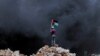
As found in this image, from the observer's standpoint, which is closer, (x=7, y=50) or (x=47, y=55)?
(x=47, y=55)

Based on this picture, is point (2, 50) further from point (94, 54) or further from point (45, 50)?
point (94, 54)

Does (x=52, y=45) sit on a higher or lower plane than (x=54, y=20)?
lower

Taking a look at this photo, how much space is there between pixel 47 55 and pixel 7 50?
688 centimetres

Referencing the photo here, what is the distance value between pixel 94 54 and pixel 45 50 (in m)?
10.2

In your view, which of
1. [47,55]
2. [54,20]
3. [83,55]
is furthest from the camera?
[83,55]

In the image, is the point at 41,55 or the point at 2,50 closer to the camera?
the point at 41,55

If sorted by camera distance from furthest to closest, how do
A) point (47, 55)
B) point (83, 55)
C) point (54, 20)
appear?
point (83, 55)
point (54, 20)
point (47, 55)

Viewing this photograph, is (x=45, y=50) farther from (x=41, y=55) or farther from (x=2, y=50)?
(x=2, y=50)

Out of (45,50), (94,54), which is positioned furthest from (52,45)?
(94,54)

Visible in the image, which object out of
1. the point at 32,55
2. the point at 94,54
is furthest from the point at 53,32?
the point at 94,54

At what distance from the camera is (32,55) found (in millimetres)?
48531

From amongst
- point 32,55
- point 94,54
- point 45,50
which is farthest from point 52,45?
point 94,54

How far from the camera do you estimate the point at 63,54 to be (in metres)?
43.2

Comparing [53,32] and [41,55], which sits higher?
[53,32]
